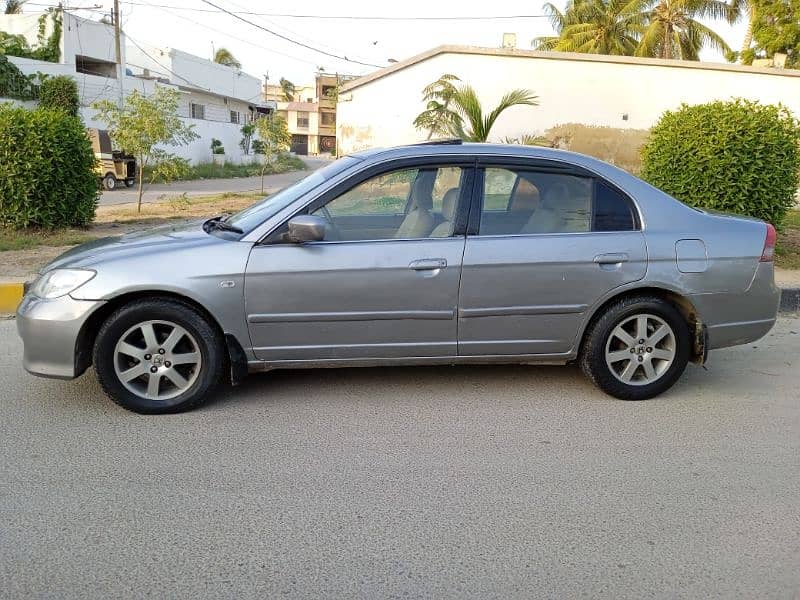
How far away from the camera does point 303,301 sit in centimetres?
465

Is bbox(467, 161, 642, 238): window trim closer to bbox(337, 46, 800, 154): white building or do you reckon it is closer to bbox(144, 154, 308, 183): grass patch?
bbox(337, 46, 800, 154): white building

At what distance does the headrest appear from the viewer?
4918 mm

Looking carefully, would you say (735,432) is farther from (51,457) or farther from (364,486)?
(51,457)

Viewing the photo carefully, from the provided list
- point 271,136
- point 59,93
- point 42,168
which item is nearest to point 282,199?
point 42,168

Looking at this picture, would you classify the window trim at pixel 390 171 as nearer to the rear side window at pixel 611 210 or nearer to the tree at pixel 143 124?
the rear side window at pixel 611 210

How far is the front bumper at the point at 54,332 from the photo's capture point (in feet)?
14.8

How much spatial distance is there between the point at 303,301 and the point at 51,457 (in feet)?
5.25

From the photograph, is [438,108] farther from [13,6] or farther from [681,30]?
[13,6]

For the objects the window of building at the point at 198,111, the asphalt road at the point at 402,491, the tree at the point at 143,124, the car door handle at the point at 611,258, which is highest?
Result: the window of building at the point at 198,111

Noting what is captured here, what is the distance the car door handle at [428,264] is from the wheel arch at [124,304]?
116 cm

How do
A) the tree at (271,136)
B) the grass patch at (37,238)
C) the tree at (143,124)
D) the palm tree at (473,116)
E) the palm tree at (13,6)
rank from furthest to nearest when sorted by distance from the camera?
the palm tree at (13,6)
the tree at (271,136)
the tree at (143,124)
the palm tree at (473,116)
the grass patch at (37,238)

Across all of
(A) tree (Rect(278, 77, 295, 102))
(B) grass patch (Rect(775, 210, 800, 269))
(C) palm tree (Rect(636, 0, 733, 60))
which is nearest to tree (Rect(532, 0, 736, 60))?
(C) palm tree (Rect(636, 0, 733, 60))

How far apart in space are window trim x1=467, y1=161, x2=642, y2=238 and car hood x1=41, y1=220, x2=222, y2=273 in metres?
1.61

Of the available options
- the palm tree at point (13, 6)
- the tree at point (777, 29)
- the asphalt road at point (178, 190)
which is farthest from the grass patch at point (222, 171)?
the tree at point (777, 29)
